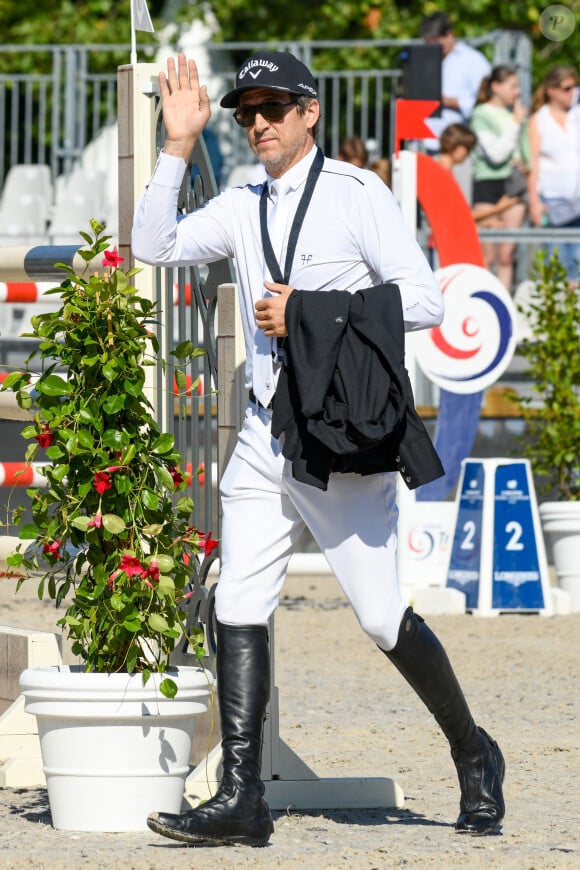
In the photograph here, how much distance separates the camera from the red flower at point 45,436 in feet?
13.0

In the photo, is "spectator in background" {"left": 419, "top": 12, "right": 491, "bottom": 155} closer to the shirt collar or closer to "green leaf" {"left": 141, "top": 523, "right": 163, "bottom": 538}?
the shirt collar

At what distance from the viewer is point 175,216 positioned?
394cm

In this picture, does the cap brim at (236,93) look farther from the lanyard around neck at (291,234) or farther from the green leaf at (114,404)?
the green leaf at (114,404)

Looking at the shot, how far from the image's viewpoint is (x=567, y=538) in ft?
29.2

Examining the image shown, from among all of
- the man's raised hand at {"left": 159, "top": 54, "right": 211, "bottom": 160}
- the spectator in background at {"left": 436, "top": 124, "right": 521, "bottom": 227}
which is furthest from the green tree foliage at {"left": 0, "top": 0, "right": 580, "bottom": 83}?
the man's raised hand at {"left": 159, "top": 54, "right": 211, "bottom": 160}

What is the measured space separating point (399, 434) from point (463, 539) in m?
4.82

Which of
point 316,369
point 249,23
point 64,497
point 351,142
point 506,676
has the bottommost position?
point 506,676

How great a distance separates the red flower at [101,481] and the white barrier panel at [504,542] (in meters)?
4.72

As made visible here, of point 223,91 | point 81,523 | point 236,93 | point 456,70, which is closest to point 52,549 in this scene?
point 81,523

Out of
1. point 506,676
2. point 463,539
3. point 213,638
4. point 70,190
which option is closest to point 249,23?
point 70,190

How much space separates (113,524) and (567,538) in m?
5.39

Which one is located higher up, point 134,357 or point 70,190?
point 70,190

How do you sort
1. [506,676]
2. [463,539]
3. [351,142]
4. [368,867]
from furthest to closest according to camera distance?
[351,142] → [463,539] → [506,676] → [368,867]

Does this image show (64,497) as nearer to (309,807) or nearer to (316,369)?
(316,369)
